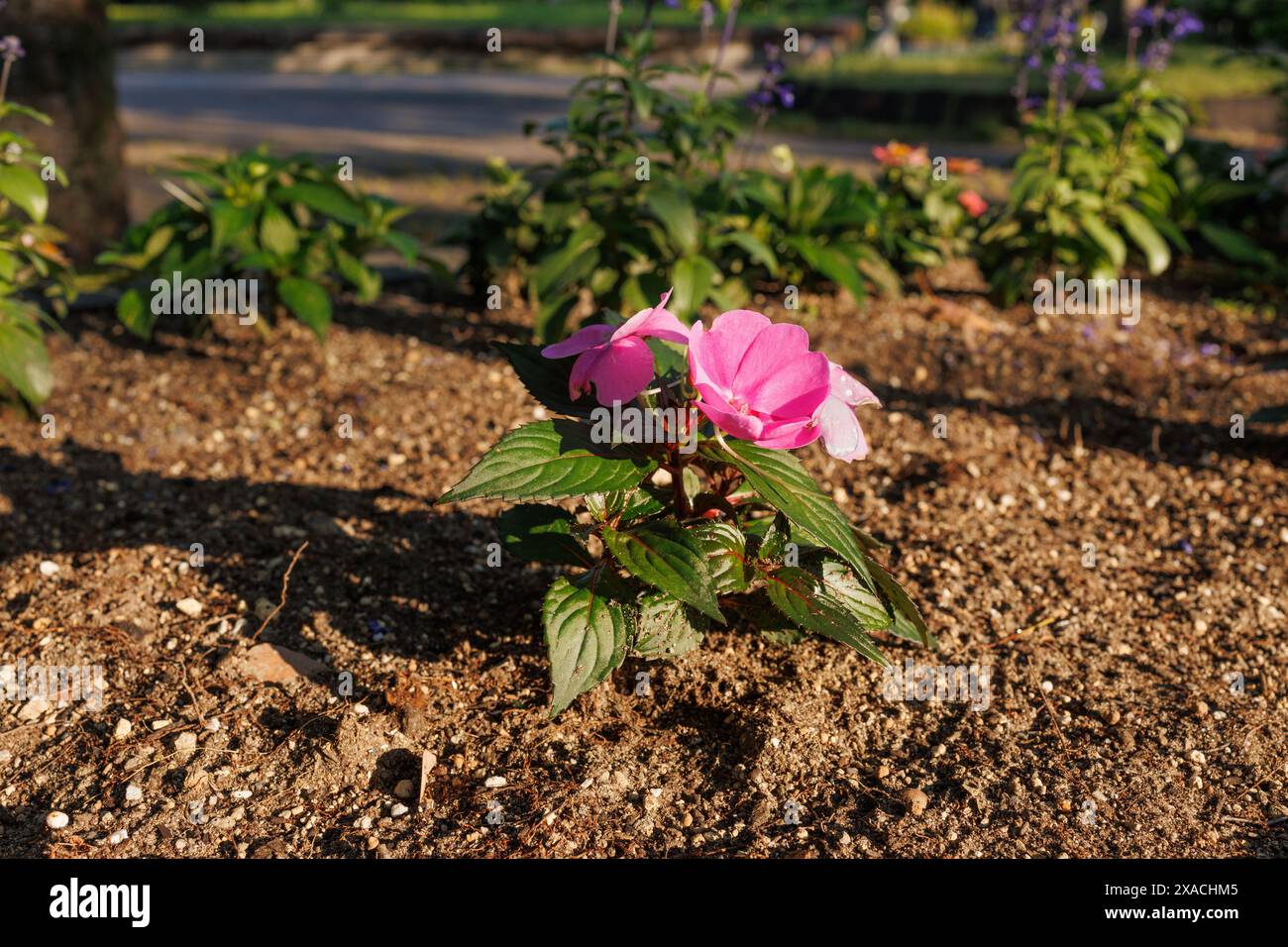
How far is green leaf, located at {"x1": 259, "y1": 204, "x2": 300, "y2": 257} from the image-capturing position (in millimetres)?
3938

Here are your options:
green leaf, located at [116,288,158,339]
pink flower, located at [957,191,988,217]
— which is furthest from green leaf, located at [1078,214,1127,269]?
green leaf, located at [116,288,158,339]

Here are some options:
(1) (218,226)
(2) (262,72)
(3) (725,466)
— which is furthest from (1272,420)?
(2) (262,72)

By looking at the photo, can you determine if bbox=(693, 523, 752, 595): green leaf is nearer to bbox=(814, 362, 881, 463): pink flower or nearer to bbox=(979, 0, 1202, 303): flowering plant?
bbox=(814, 362, 881, 463): pink flower

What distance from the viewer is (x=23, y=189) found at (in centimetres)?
330

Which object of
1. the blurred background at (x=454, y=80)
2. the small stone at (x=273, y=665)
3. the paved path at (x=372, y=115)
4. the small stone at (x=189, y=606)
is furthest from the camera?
the paved path at (x=372, y=115)

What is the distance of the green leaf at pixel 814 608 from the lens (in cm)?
213

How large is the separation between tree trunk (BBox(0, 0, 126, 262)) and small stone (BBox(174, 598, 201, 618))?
2743 mm

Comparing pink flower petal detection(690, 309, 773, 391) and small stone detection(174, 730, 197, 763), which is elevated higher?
pink flower petal detection(690, 309, 773, 391)

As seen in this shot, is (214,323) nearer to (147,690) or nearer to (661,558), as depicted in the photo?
(147,690)

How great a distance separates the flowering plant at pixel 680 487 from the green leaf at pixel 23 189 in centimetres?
182

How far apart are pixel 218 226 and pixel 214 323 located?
2.17 feet

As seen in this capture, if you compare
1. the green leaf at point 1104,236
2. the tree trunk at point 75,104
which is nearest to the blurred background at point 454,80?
the tree trunk at point 75,104

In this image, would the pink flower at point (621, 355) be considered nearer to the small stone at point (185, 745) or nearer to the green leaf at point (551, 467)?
the green leaf at point (551, 467)

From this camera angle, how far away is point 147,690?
2.48 metres
